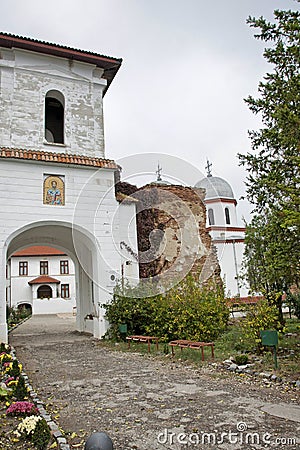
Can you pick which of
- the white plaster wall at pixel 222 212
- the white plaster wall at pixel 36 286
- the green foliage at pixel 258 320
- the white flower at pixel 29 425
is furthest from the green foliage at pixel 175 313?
the white plaster wall at pixel 36 286

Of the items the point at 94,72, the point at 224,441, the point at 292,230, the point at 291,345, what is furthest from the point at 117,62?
the point at 224,441

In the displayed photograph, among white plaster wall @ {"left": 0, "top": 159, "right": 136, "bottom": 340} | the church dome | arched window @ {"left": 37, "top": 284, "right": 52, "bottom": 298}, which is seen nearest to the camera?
white plaster wall @ {"left": 0, "top": 159, "right": 136, "bottom": 340}

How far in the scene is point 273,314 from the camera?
8203 millimetres

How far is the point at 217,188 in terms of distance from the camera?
3488 cm

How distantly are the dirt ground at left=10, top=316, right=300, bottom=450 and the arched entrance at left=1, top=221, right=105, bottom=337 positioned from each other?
17.6 ft

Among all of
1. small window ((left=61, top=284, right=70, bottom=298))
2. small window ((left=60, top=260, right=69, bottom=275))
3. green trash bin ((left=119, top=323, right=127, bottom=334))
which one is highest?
small window ((left=60, top=260, right=69, bottom=275))

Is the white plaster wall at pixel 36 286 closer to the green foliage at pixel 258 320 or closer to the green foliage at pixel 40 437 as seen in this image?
the green foliage at pixel 258 320

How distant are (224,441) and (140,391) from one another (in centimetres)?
232

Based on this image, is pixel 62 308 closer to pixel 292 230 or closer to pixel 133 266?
pixel 133 266

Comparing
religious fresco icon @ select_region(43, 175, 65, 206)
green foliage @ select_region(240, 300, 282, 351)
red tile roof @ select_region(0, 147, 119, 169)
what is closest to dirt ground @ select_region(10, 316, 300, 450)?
green foliage @ select_region(240, 300, 282, 351)

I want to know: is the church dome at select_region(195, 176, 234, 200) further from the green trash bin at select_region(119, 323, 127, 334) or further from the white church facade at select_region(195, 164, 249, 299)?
the green trash bin at select_region(119, 323, 127, 334)

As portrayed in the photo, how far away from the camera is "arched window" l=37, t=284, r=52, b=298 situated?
38312mm

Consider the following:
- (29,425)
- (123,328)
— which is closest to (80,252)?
(123,328)

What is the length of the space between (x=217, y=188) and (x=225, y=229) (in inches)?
191
